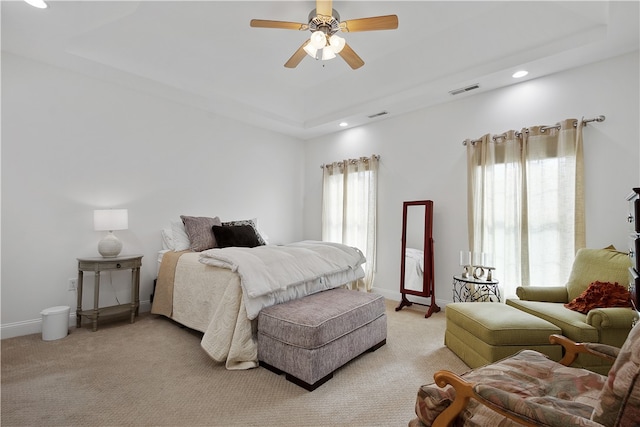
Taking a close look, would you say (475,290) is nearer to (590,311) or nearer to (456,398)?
(590,311)

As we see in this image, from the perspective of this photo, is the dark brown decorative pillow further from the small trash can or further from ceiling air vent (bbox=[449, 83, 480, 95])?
the small trash can

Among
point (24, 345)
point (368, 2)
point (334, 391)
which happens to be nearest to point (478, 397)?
point (334, 391)

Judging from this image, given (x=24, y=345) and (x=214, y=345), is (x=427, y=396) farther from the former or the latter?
(x=24, y=345)

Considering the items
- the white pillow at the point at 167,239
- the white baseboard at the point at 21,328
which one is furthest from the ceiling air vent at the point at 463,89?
the white baseboard at the point at 21,328

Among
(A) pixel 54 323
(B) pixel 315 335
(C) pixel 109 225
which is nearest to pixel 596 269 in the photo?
(B) pixel 315 335

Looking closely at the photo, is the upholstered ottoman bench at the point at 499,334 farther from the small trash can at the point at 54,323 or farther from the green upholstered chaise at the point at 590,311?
the small trash can at the point at 54,323

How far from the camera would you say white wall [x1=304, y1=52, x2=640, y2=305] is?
8.97 ft

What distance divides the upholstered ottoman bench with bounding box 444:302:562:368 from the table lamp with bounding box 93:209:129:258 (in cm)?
343

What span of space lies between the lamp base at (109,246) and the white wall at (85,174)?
303mm

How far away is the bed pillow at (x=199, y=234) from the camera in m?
3.53

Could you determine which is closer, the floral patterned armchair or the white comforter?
the floral patterned armchair

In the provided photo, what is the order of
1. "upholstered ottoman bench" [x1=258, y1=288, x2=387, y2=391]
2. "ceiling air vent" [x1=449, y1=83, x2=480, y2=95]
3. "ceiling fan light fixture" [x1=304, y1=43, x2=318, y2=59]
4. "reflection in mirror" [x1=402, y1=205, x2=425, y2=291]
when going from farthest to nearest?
"reflection in mirror" [x1=402, y1=205, x2=425, y2=291] → "ceiling air vent" [x1=449, y1=83, x2=480, y2=95] → "ceiling fan light fixture" [x1=304, y1=43, x2=318, y2=59] → "upholstered ottoman bench" [x1=258, y1=288, x2=387, y2=391]

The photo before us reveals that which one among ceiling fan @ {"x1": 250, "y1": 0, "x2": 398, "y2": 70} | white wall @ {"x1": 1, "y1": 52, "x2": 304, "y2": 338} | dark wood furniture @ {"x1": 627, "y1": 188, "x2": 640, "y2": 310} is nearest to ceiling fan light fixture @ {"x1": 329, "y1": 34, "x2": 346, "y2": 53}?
ceiling fan @ {"x1": 250, "y1": 0, "x2": 398, "y2": 70}

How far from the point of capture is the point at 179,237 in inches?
143
